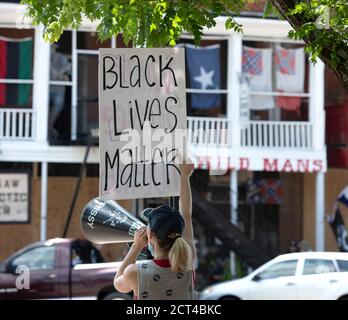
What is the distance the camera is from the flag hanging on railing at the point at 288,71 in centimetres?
1945

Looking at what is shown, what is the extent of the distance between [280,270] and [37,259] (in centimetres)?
428

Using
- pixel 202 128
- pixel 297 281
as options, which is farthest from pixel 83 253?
pixel 202 128

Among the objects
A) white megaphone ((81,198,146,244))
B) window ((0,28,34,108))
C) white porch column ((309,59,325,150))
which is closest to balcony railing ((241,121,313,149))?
white porch column ((309,59,325,150))

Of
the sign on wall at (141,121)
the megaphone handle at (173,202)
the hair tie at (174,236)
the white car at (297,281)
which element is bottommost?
the white car at (297,281)

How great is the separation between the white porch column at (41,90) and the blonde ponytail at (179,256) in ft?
46.4

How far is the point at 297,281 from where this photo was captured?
1302 cm

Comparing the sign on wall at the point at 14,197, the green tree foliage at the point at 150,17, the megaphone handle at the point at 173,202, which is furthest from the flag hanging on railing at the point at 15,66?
the megaphone handle at the point at 173,202

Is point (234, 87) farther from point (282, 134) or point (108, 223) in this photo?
point (108, 223)

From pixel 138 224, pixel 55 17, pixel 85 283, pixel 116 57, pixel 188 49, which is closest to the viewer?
pixel 138 224

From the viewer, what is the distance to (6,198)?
1752 cm

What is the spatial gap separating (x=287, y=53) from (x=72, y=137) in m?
5.86

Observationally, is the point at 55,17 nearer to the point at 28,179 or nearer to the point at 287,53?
the point at 28,179

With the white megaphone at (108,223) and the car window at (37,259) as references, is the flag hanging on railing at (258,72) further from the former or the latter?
the white megaphone at (108,223)

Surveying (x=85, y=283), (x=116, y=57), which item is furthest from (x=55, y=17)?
(x=85, y=283)
